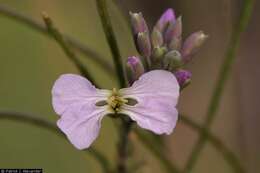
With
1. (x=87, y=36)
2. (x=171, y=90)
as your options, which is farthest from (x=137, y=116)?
(x=87, y=36)

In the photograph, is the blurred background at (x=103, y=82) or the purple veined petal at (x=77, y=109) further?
the blurred background at (x=103, y=82)

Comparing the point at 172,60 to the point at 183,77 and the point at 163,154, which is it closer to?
the point at 183,77

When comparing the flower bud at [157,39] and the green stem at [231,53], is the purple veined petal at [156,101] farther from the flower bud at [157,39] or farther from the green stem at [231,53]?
the green stem at [231,53]

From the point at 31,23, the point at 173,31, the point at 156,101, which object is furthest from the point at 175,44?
the point at 31,23

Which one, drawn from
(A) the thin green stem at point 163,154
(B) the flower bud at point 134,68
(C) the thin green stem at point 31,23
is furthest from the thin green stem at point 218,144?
(B) the flower bud at point 134,68

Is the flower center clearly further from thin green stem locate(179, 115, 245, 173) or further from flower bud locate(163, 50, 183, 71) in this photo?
thin green stem locate(179, 115, 245, 173)

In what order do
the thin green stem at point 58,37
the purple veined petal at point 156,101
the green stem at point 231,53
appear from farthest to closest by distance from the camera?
the green stem at point 231,53 → the thin green stem at point 58,37 → the purple veined petal at point 156,101

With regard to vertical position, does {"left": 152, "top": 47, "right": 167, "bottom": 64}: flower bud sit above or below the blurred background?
above

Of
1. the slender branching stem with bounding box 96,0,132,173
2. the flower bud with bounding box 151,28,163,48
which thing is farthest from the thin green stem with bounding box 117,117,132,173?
the flower bud with bounding box 151,28,163,48
